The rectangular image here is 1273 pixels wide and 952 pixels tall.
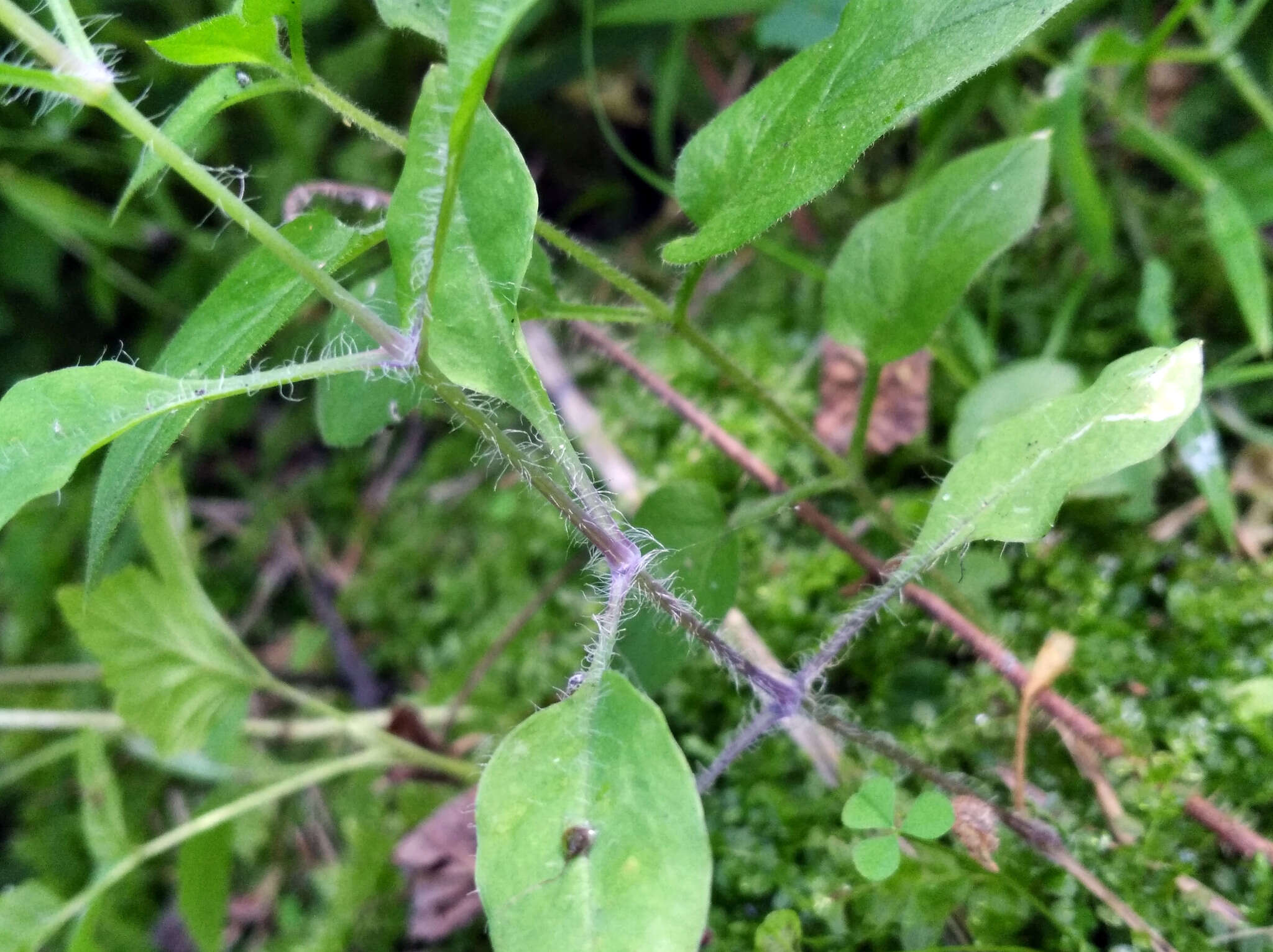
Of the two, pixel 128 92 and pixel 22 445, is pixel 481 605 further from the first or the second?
pixel 128 92

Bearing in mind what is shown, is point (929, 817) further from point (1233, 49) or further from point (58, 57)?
point (1233, 49)

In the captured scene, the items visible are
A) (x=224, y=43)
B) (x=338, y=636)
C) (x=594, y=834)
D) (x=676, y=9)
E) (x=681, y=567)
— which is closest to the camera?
(x=594, y=834)

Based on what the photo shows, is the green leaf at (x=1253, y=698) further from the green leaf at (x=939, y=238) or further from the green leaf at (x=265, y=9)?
the green leaf at (x=265, y=9)

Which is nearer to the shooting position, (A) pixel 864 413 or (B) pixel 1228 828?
(B) pixel 1228 828

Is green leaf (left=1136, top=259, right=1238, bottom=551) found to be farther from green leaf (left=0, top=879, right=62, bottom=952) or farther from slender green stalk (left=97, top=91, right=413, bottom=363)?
green leaf (left=0, top=879, right=62, bottom=952)

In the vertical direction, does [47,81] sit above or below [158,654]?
above

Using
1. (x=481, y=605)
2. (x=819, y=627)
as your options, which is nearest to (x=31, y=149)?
(x=481, y=605)

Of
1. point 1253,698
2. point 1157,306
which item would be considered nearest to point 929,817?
point 1253,698

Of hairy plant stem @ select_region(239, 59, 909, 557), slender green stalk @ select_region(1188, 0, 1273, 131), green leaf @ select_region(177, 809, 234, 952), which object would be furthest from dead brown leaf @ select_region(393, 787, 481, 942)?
slender green stalk @ select_region(1188, 0, 1273, 131)
